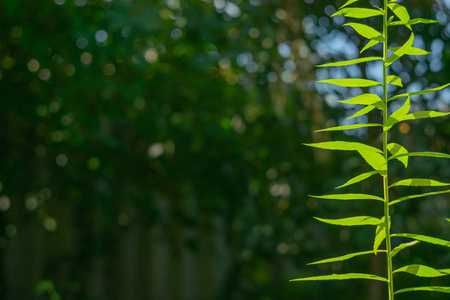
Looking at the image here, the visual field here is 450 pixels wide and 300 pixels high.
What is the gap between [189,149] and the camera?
2.60 meters

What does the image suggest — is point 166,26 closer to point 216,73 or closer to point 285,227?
point 216,73

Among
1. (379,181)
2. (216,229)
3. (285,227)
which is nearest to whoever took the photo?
(379,181)

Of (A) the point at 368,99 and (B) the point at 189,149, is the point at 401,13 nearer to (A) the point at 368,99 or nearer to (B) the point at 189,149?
(A) the point at 368,99

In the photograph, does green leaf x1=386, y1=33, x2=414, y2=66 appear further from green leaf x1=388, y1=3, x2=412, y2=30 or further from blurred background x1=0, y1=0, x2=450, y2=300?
blurred background x1=0, y1=0, x2=450, y2=300

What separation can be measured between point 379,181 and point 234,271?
891 mm

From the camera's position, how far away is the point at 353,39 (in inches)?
86.5

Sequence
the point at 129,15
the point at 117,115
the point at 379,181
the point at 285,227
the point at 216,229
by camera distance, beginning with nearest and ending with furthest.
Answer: the point at 129,15 → the point at 379,181 → the point at 117,115 → the point at 285,227 → the point at 216,229

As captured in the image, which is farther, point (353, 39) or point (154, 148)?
point (154, 148)

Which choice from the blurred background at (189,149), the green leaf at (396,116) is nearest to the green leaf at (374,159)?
the green leaf at (396,116)

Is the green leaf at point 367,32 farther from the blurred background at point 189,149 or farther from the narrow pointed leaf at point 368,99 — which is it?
the blurred background at point 189,149

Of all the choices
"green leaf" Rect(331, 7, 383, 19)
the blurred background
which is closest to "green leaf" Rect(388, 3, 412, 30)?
"green leaf" Rect(331, 7, 383, 19)

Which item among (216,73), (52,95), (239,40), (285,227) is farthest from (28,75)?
(285,227)

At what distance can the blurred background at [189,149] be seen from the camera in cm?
204

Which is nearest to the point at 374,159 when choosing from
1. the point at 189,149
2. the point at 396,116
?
the point at 396,116
